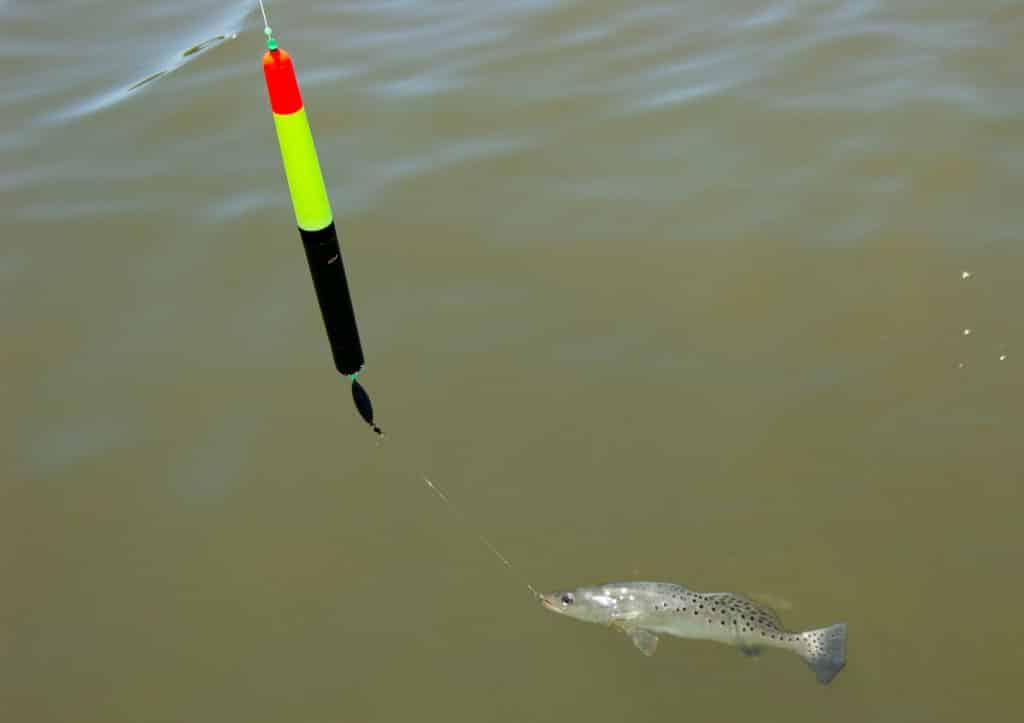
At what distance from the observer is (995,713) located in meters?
3.22

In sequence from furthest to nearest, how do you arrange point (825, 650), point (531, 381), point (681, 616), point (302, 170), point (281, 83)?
point (531, 381), point (681, 616), point (825, 650), point (302, 170), point (281, 83)

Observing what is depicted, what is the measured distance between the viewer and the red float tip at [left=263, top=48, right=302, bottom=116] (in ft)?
8.27

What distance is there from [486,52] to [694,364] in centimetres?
329

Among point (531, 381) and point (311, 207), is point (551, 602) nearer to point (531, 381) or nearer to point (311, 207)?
point (531, 381)

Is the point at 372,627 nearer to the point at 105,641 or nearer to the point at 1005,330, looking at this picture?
the point at 105,641

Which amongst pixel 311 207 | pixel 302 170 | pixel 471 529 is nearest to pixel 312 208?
pixel 311 207

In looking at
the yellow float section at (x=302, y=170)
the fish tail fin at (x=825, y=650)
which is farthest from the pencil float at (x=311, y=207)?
the fish tail fin at (x=825, y=650)

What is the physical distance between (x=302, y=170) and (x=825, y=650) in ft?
7.38

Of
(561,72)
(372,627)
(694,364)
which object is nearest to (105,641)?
(372,627)

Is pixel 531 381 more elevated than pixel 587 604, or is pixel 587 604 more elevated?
pixel 531 381

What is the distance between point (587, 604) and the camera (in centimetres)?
350

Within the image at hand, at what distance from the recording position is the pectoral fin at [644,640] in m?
3.47

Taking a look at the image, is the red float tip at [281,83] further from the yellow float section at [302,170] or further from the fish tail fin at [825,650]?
the fish tail fin at [825,650]

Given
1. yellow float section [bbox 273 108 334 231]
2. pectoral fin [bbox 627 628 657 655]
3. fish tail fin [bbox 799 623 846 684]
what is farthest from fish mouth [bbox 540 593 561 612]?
yellow float section [bbox 273 108 334 231]
